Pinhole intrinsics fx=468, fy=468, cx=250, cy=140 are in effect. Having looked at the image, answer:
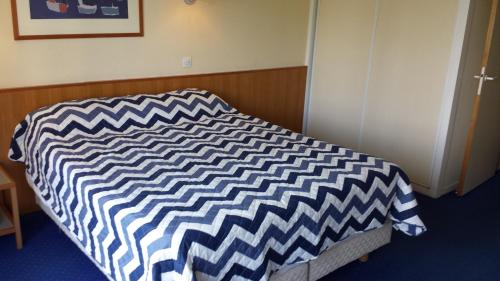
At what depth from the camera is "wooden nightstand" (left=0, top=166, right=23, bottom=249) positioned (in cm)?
256

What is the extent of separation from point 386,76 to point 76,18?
2.42 meters

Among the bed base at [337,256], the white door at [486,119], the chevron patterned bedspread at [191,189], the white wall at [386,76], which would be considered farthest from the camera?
the white wall at [386,76]

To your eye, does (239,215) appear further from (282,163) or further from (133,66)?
(133,66)

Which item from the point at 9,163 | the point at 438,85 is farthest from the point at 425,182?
the point at 9,163

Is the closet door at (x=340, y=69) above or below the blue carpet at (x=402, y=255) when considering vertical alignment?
above

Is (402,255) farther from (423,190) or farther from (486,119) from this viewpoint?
(486,119)

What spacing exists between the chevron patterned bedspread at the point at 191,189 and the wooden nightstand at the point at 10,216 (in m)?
0.15

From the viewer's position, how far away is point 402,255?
2.87 meters

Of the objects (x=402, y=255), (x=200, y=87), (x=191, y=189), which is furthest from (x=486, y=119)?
(x=191, y=189)

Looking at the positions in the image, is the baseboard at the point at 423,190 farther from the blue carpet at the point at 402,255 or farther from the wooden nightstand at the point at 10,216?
the wooden nightstand at the point at 10,216

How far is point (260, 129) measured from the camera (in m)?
3.16

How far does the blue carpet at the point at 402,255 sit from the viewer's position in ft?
8.37

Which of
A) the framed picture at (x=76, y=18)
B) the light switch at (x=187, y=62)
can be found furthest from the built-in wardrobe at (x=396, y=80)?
the framed picture at (x=76, y=18)

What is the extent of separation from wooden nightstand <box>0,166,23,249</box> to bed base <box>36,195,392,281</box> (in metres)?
0.19
